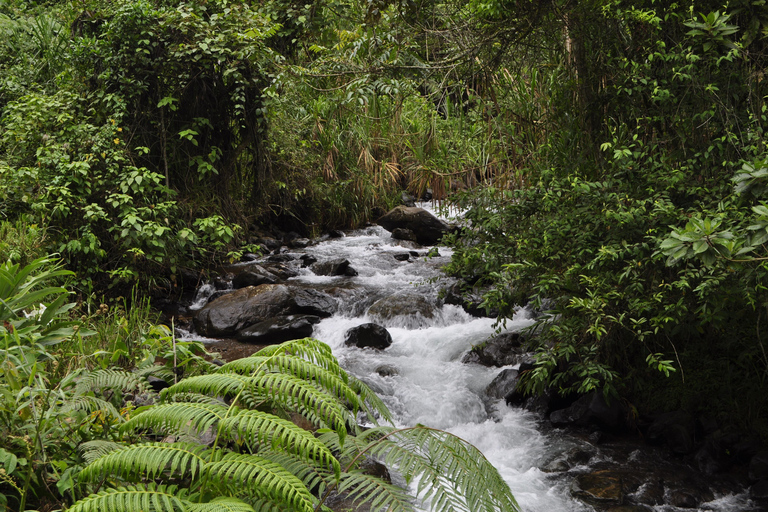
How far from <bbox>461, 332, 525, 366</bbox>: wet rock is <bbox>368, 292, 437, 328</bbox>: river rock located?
124cm

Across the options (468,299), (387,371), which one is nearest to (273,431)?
(387,371)

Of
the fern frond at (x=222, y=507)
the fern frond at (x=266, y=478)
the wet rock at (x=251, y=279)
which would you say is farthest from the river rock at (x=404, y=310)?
the fern frond at (x=222, y=507)

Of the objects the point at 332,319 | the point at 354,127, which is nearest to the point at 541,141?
the point at 332,319

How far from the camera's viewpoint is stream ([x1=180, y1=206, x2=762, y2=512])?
4074mm

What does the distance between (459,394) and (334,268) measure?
4.53 metres

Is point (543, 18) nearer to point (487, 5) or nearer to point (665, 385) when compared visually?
point (487, 5)

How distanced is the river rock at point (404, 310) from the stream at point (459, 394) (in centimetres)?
2

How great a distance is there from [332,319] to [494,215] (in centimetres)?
347

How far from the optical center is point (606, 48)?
4.50 meters

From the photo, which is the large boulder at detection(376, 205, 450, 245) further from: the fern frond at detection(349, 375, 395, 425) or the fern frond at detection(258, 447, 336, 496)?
the fern frond at detection(258, 447, 336, 496)

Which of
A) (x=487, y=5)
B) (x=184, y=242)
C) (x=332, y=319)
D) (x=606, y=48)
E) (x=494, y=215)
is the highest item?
(x=487, y=5)

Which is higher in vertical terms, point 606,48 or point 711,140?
point 606,48

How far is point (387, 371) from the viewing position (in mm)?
6027

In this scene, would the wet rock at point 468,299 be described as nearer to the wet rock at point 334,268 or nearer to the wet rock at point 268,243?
the wet rock at point 334,268
